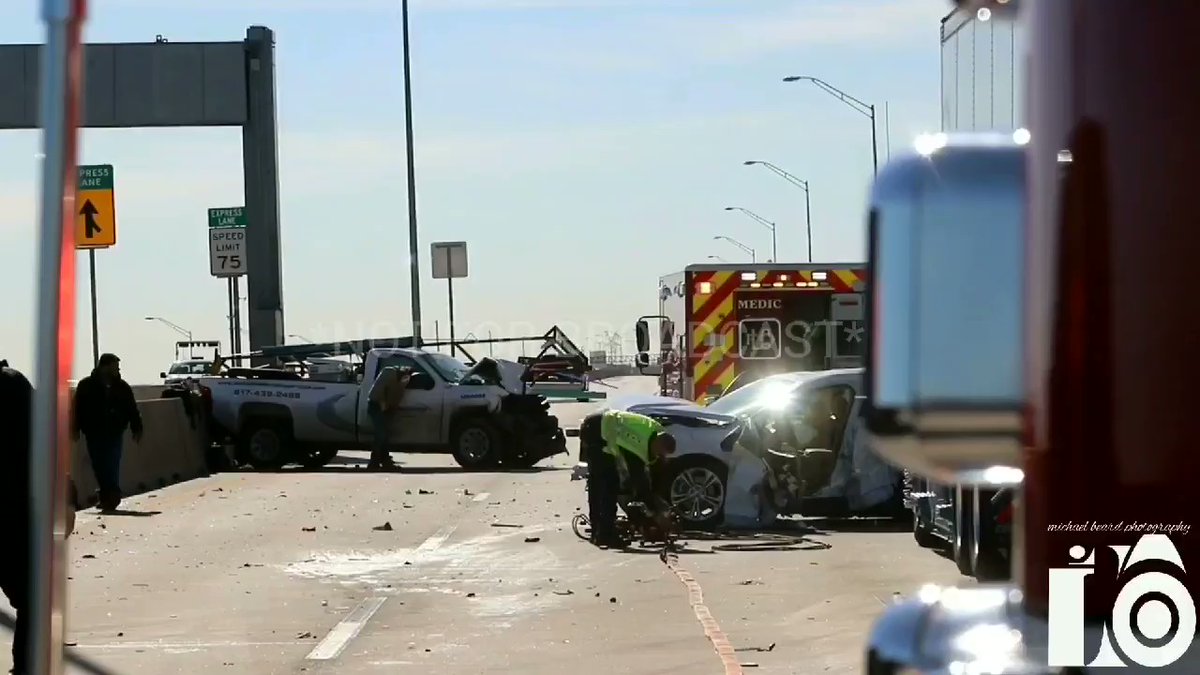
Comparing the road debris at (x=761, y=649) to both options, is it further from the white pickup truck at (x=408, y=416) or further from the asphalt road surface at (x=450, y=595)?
the white pickup truck at (x=408, y=416)

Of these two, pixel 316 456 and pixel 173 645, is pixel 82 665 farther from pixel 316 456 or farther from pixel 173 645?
pixel 316 456

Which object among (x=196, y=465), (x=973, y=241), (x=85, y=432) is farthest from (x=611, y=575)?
(x=196, y=465)

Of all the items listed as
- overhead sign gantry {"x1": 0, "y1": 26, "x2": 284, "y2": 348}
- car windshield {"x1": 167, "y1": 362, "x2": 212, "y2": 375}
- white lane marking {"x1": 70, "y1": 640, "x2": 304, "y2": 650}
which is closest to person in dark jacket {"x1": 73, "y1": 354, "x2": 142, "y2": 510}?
white lane marking {"x1": 70, "y1": 640, "x2": 304, "y2": 650}

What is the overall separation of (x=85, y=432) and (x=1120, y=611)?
20.9m

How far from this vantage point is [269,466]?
102 ft

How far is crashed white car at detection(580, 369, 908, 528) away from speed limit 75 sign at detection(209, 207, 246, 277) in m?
19.3

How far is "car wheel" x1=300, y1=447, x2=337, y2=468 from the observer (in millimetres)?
31594

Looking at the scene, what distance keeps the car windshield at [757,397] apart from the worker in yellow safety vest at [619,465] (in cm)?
117

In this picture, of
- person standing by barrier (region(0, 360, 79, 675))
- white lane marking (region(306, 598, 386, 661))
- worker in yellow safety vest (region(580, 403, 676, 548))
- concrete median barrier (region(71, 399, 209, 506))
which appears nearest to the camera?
person standing by barrier (region(0, 360, 79, 675))

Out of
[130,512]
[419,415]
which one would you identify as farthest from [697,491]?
[419,415]

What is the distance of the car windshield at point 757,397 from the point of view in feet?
61.0

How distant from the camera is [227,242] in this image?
37.1m

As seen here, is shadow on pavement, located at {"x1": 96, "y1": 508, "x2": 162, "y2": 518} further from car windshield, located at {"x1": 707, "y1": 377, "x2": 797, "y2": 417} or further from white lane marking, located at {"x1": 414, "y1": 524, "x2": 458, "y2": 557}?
car windshield, located at {"x1": 707, "y1": 377, "x2": 797, "y2": 417}

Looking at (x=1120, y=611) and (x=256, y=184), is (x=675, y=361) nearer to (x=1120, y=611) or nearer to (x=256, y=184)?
(x=256, y=184)
